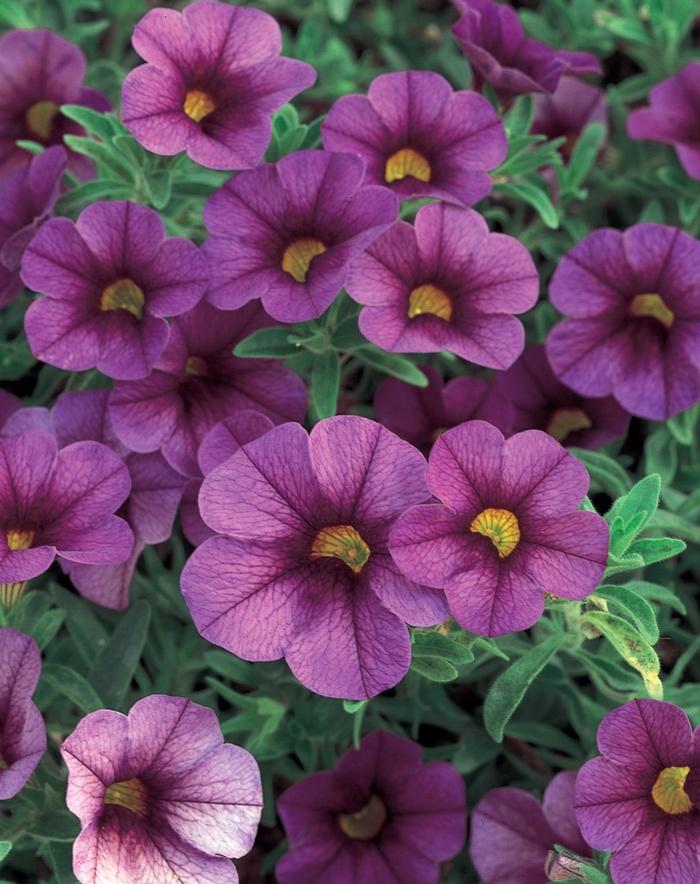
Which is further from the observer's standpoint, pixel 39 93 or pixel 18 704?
pixel 39 93

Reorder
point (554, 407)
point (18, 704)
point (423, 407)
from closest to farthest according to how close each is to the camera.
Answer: point (18, 704), point (423, 407), point (554, 407)

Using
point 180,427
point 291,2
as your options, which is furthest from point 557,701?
point 291,2

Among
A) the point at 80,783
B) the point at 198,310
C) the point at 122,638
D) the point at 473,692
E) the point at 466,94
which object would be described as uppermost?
the point at 466,94

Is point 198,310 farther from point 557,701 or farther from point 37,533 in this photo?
point 557,701

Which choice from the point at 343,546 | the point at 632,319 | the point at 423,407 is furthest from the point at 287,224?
the point at 632,319

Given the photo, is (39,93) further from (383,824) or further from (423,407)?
(383,824)

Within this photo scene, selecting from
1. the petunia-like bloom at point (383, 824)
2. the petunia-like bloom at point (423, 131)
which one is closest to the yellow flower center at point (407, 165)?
the petunia-like bloom at point (423, 131)
